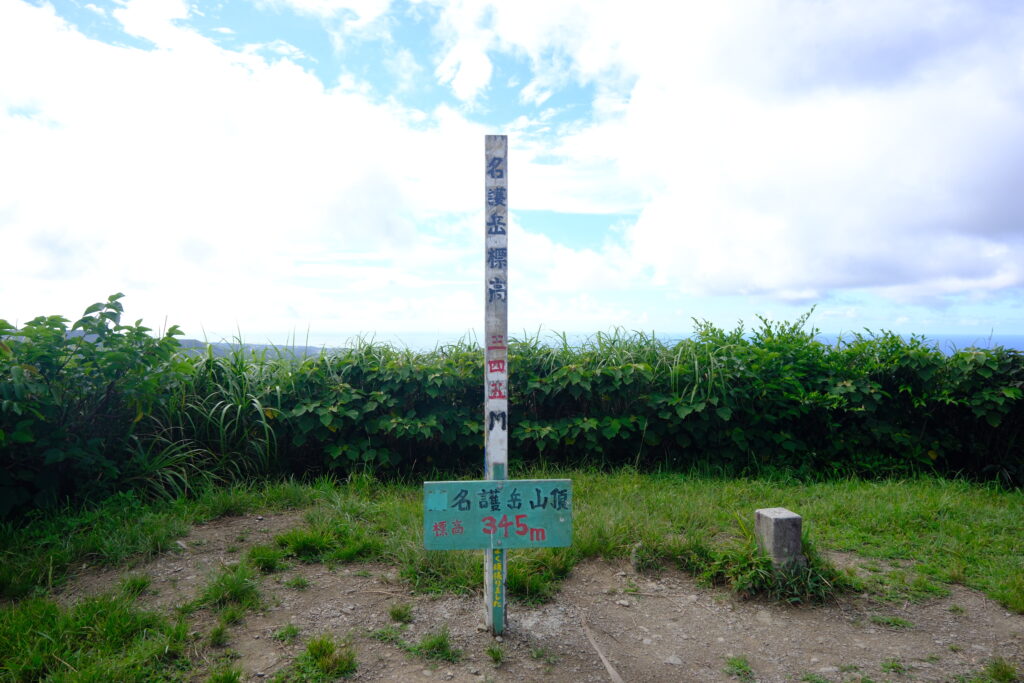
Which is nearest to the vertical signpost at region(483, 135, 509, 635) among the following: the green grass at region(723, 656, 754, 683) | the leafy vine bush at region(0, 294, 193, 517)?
the green grass at region(723, 656, 754, 683)

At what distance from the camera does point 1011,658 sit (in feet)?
10.5

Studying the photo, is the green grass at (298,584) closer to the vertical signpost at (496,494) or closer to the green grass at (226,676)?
the green grass at (226,676)

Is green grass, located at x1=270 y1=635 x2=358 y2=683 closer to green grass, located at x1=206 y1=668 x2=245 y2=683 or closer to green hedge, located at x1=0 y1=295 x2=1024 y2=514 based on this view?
green grass, located at x1=206 y1=668 x2=245 y2=683

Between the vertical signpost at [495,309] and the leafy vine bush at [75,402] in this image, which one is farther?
the leafy vine bush at [75,402]

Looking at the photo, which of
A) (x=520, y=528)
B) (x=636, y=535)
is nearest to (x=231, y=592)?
(x=520, y=528)

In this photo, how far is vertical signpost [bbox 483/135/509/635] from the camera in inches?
127

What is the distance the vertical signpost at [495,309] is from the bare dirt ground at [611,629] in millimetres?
278

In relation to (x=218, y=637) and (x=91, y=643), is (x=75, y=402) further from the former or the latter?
(x=218, y=637)

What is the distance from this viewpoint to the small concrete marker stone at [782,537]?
12.2 feet

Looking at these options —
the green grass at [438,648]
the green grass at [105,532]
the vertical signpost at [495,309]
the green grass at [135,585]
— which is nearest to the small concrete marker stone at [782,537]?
the vertical signpost at [495,309]

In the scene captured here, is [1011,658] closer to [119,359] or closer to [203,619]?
[203,619]

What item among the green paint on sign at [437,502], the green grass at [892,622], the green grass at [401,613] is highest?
the green paint on sign at [437,502]

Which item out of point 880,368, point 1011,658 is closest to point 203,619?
point 1011,658

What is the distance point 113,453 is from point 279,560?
6.67ft
